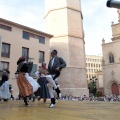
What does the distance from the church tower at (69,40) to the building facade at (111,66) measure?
7.05 meters

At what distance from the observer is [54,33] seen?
32531 millimetres

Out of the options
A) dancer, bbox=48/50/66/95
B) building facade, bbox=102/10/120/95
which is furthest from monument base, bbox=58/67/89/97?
dancer, bbox=48/50/66/95

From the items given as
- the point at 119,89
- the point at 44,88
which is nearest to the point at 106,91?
the point at 119,89

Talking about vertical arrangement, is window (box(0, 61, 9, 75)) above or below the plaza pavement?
above

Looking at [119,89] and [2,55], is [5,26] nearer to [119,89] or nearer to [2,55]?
[2,55]

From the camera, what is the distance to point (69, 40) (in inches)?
1238

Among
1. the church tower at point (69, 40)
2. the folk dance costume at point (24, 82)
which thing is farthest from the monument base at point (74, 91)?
the folk dance costume at point (24, 82)

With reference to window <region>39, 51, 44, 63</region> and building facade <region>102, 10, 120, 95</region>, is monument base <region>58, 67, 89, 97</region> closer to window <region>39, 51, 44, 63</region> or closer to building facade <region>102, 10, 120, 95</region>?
window <region>39, 51, 44, 63</region>

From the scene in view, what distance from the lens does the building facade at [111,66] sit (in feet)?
118

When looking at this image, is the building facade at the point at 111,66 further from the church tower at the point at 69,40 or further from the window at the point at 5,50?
the window at the point at 5,50

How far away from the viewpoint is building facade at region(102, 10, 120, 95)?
3600 cm

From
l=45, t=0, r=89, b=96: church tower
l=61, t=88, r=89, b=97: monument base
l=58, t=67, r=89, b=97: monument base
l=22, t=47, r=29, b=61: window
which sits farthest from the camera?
l=45, t=0, r=89, b=96: church tower

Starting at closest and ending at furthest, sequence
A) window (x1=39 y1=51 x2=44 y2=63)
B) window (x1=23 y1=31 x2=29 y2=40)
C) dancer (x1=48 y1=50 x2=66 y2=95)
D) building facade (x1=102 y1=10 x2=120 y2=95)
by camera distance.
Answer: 1. dancer (x1=48 y1=50 x2=66 y2=95)
2. window (x1=23 y1=31 x2=29 y2=40)
3. window (x1=39 y1=51 x2=44 y2=63)
4. building facade (x1=102 y1=10 x2=120 y2=95)

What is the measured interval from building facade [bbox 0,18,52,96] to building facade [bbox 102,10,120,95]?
14.5 meters
